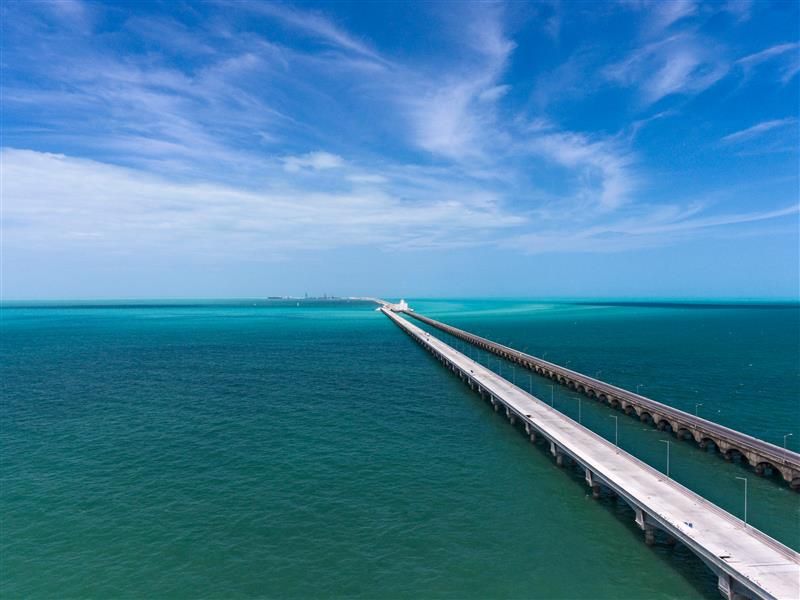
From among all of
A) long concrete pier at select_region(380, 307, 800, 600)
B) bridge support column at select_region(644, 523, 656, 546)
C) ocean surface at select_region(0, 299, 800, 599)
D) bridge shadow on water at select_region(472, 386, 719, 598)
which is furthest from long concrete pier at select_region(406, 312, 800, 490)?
bridge support column at select_region(644, 523, 656, 546)

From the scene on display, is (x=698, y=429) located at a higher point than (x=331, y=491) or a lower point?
higher

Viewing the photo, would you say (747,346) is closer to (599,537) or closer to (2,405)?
(599,537)

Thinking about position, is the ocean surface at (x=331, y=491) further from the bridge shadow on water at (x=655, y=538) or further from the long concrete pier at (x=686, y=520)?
the long concrete pier at (x=686, y=520)

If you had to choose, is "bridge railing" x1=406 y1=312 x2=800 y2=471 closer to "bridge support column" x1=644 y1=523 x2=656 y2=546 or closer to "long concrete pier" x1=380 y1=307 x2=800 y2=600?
"long concrete pier" x1=380 y1=307 x2=800 y2=600

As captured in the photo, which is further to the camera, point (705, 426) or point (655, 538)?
point (705, 426)

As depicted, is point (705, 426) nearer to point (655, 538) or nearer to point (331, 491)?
point (655, 538)

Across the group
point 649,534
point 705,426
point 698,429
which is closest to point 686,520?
point 649,534
